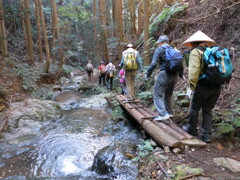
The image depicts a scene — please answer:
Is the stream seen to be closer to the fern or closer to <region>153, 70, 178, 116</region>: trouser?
<region>153, 70, 178, 116</region>: trouser

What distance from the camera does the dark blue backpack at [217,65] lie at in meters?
3.53

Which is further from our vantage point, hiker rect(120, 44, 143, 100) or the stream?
hiker rect(120, 44, 143, 100)

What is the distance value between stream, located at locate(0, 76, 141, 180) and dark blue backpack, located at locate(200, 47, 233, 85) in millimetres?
2297


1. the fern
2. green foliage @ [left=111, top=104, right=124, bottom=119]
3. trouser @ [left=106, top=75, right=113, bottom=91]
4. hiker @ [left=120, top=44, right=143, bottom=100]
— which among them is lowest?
green foliage @ [left=111, top=104, right=124, bottom=119]

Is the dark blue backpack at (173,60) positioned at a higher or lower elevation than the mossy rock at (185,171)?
higher

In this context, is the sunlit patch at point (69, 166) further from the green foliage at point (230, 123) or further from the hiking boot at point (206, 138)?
the green foliage at point (230, 123)

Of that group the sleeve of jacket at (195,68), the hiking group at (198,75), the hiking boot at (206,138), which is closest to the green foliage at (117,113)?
the hiking group at (198,75)

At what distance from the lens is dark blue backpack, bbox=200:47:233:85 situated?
353cm

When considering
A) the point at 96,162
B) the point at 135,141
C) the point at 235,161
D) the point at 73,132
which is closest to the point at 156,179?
the point at 235,161

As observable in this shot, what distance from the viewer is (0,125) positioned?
6441 millimetres

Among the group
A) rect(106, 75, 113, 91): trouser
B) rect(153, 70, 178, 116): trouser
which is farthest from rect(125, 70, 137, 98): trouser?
rect(106, 75, 113, 91): trouser

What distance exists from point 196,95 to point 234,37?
3.91 metres

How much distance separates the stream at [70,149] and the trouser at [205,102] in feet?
5.37

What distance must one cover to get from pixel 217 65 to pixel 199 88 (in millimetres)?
621
